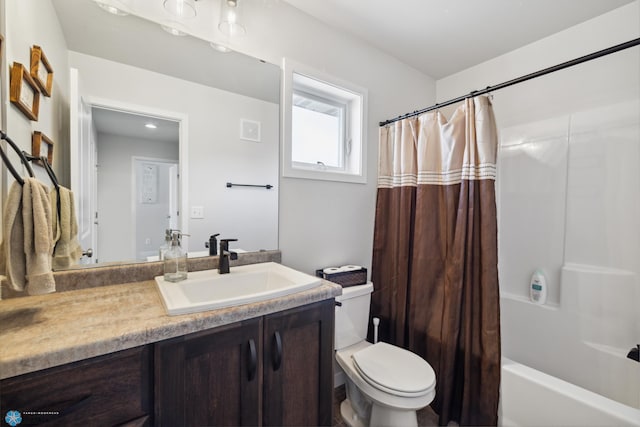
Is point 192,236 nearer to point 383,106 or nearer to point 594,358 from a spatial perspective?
point 383,106

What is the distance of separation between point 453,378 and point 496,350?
339 mm

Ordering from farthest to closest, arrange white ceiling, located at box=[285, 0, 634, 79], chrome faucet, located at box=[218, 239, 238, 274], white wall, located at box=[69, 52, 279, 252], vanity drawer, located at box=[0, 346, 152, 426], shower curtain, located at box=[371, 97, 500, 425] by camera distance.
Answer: white ceiling, located at box=[285, 0, 634, 79], shower curtain, located at box=[371, 97, 500, 425], chrome faucet, located at box=[218, 239, 238, 274], white wall, located at box=[69, 52, 279, 252], vanity drawer, located at box=[0, 346, 152, 426]

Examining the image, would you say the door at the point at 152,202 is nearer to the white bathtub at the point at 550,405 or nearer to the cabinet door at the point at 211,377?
the cabinet door at the point at 211,377

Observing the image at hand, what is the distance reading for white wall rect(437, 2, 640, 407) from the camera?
1521 millimetres

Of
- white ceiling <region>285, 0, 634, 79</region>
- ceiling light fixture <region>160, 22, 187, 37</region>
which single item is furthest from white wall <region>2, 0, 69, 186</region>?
white ceiling <region>285, 0, 634, 79</region>

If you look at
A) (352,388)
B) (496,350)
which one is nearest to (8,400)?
(352,388)

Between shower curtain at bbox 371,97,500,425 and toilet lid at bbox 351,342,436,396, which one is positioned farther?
shower curtain at bbox 371,97,500,425

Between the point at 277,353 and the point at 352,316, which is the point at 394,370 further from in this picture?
the point at 277,353

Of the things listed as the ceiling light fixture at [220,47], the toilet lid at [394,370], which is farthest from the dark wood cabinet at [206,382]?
the ceiling light fixture at [220,47]

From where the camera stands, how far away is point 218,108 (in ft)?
4.67

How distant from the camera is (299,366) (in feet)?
3.40

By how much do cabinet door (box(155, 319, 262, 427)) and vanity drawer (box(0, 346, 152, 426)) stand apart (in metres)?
0.04

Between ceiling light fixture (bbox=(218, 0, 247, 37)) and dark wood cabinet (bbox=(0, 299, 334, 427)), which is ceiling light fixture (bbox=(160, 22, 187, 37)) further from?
dark wood cabinet (bbox=(0, 299, 334, 427))

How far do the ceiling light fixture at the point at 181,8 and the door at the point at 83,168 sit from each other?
0.52 m
